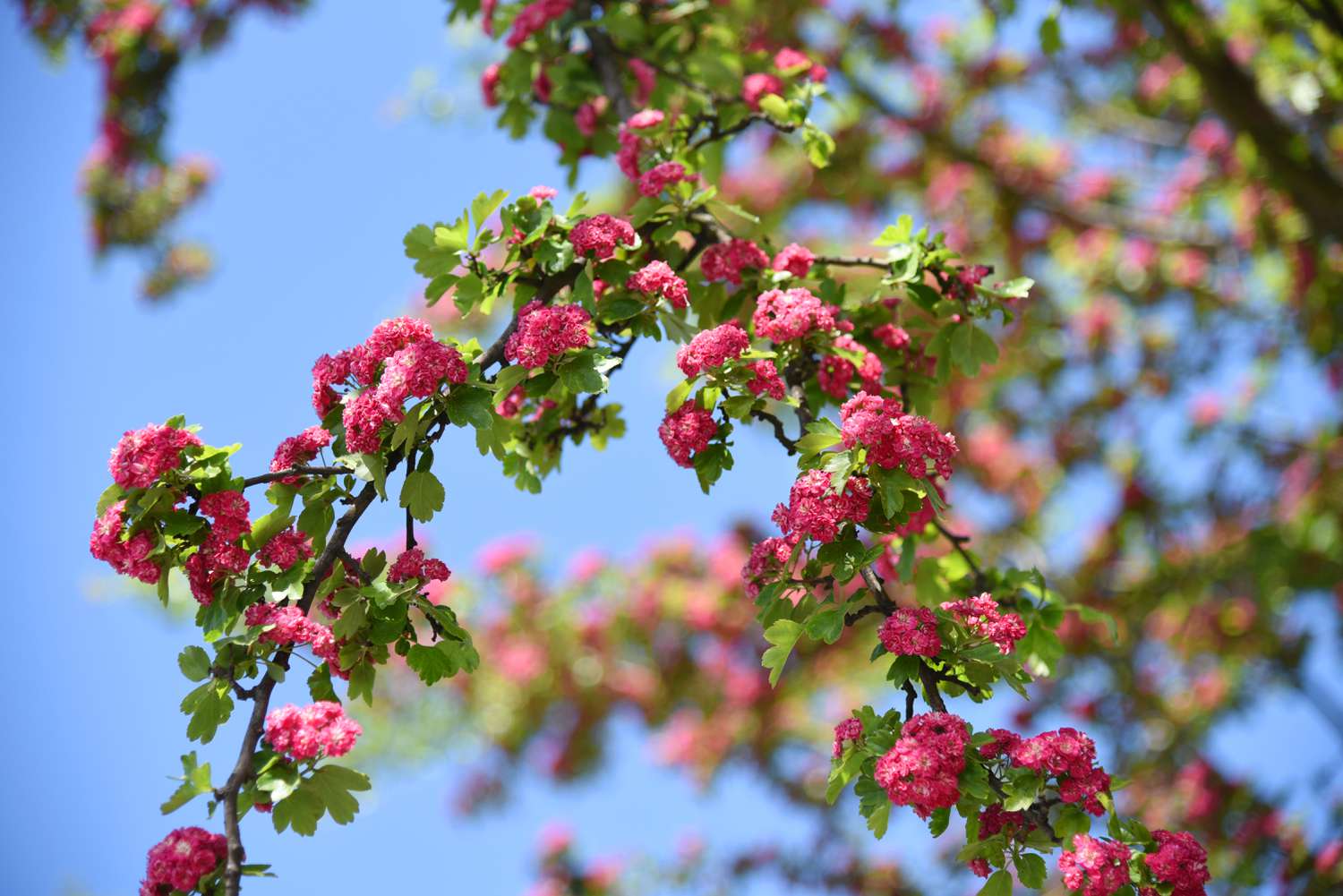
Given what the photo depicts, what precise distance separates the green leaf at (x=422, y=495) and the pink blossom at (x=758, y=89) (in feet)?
5.20

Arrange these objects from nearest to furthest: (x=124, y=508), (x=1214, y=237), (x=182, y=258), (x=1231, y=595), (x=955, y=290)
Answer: (x=124, y=508) → (x=955, y=290) → (x=1214, y=237) → (x=1231, y=595) → (x=182, y=258)

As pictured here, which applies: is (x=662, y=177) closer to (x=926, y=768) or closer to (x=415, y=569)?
(x=415, y=569)

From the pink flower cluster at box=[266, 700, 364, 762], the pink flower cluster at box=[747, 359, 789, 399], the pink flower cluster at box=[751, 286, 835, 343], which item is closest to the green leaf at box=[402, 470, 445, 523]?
the pink flower cluster at box=[266, 700, 364, 762]

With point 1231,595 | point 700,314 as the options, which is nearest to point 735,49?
point 700,314

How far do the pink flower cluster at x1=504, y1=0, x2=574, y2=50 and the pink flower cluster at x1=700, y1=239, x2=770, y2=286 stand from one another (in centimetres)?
124

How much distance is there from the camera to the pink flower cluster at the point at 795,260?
8.73 feet

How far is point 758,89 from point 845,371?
3.28ft

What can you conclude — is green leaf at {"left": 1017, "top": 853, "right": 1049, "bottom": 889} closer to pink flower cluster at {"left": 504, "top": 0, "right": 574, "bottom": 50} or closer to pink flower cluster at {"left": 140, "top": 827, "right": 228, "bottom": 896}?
pink flower cluster at {"left": 140, "top": 827, "right": 228, "bottom": 896}

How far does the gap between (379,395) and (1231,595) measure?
248 inches

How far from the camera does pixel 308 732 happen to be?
75.4 inches

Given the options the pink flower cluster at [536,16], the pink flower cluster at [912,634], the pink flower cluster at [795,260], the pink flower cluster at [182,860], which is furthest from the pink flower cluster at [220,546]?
the pink flower cluster at [536,16]

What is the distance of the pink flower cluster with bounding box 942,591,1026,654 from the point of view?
2.06m

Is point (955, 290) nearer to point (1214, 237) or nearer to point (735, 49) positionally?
point (735, 49)

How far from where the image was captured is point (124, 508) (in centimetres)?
207
